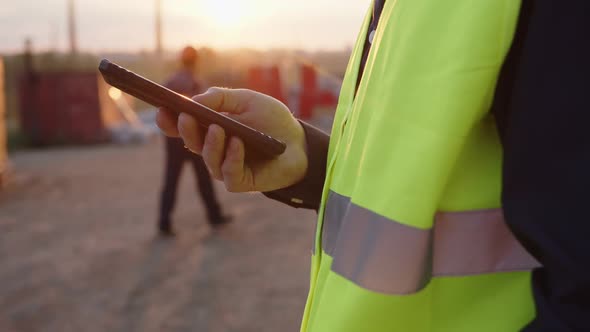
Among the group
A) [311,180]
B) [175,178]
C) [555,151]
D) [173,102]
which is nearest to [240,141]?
[173,102]

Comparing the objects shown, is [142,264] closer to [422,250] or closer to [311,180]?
[311,180]

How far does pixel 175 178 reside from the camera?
6.90 m

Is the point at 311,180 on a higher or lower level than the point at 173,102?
lower

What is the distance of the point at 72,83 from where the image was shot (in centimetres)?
1588

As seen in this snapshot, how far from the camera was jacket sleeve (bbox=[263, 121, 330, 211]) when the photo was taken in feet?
5.08

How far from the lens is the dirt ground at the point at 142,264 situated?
4.73m

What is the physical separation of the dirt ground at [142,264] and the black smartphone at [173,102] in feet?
11.0

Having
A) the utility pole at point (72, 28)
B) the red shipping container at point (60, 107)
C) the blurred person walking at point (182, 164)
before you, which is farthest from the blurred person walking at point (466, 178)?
the utility pole at point (72, 28)

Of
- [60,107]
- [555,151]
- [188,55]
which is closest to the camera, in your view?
[555,151]

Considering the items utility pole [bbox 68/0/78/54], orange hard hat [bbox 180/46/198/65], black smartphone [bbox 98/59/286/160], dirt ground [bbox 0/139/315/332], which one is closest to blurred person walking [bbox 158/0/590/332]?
black smartphone [bbox 98/59/286/160]

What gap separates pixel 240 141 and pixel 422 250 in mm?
517

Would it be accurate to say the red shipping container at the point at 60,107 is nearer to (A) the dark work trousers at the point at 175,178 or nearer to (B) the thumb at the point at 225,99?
(A) the dark work trousers at the point at 175,178

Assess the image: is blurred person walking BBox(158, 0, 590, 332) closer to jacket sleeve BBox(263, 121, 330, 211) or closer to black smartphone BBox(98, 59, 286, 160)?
black smartphone BBox(98, 59, 286, 160)

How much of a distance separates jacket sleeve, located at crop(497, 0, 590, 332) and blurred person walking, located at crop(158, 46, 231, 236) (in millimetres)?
5637
